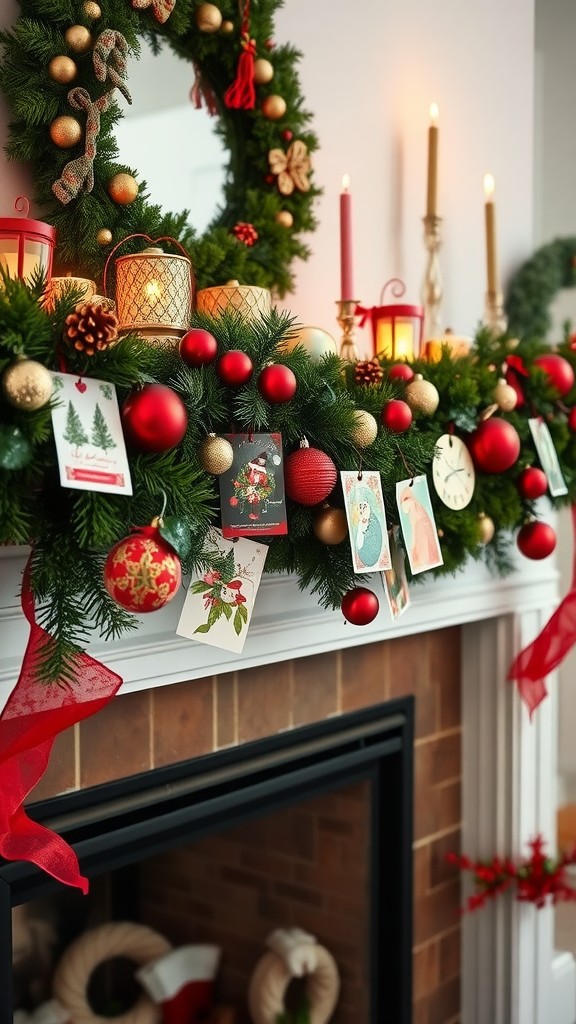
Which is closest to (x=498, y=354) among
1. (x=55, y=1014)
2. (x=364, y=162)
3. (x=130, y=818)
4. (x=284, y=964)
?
(x=364, y=162)

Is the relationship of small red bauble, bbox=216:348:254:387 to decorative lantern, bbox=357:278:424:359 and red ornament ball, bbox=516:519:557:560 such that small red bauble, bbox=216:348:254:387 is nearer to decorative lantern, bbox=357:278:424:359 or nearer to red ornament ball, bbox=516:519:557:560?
decorative lantern, bbox=357:278:424:359

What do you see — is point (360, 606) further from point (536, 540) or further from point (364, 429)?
point (536, 540)

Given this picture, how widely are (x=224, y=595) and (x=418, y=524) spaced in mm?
297

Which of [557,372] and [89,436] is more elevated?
[557,372]

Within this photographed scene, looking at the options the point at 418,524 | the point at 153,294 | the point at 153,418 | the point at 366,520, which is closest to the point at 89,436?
the point at 153,418

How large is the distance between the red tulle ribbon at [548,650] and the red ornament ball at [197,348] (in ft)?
2.89

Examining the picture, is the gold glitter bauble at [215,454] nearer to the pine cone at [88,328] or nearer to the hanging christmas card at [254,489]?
the hanging christmas card at [254,489]

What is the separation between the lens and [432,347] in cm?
156

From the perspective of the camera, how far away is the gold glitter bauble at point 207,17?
1.35m

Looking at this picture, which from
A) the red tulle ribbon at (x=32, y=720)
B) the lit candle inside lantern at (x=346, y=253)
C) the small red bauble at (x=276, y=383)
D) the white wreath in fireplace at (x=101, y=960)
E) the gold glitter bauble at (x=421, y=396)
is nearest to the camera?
the red tulle ribbon at (x=32, y=720)

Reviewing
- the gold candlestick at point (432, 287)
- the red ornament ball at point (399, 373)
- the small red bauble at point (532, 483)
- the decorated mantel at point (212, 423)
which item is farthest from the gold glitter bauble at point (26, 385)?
the gold candlestick at point (432, 287)

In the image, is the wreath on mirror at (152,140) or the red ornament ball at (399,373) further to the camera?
the red ornament ball at (399,373)

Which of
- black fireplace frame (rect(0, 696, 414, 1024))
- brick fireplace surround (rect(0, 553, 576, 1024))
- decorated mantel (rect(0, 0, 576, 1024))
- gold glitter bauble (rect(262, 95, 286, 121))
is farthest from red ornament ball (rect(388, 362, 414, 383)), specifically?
black fireplace frame (rect(0, 696, 414, 1024))

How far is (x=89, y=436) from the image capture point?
0.89 metres
